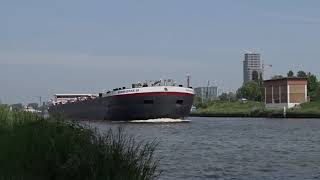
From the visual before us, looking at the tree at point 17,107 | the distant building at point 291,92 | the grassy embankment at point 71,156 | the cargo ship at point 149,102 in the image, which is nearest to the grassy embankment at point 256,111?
the distant building at point 291,92

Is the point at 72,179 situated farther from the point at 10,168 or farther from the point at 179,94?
the point at 179,94

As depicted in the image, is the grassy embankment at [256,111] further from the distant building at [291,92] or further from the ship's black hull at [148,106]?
the ship's black hull at [148,106]

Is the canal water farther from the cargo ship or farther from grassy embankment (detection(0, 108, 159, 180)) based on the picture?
the cargo ship

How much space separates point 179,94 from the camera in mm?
98312

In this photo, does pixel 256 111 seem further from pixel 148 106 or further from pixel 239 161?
pixel 239 161

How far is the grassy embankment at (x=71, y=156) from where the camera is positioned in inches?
600

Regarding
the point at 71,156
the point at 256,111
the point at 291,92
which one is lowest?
the point at 71,156

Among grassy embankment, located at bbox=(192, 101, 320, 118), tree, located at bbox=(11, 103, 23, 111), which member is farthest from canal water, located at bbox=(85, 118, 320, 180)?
grassy embankment, located at bbox=(192, 101, 320, 118)

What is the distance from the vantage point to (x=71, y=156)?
15.5 meters

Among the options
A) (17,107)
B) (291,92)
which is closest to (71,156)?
(17,107)

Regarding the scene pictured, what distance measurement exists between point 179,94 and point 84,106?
30.5 m

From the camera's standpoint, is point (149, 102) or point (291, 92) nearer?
point (149, 102)

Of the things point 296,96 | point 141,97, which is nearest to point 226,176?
point 141,97

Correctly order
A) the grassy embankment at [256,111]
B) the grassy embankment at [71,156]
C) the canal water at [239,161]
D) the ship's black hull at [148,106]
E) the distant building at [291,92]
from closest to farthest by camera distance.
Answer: the grassy embankment at [71,156] → the canal water at [239,161] → the ship's black hull at [148,106] → the grassy embankment at [256,111] → the distant building at [291,92]
